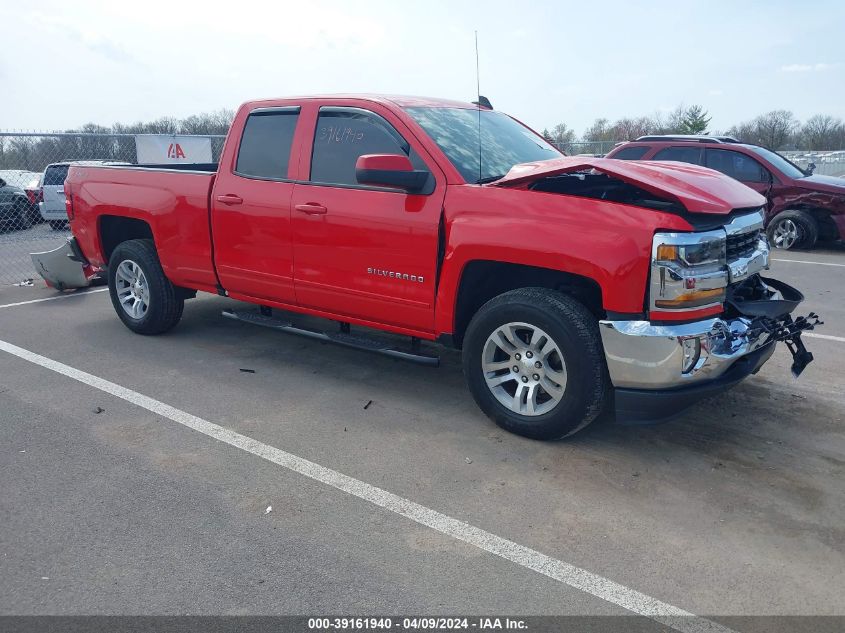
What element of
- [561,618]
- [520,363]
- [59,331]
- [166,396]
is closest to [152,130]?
[59,331]

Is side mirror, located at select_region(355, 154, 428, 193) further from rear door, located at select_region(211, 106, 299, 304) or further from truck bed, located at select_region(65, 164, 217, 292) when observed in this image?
truck bed, located at select_region(65, 164, 217, 292)

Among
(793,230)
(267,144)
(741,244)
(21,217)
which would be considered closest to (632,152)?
(793,230)

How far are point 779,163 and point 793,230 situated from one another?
3.77ft

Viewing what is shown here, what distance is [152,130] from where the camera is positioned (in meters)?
Result: 22.8

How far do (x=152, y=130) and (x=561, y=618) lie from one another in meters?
23.1

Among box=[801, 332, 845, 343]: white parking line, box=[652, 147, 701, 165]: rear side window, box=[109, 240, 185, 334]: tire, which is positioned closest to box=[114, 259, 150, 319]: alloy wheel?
box=[109, 240, 185, 334]: tire

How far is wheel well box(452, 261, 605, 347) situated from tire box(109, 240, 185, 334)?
308 centimetres

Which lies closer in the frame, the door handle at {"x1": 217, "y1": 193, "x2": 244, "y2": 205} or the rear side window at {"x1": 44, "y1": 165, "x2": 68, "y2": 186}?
the door handle at {"x1": 217, "y1": 193, "x2": 244, "y2": 205}

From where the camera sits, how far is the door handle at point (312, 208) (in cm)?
494

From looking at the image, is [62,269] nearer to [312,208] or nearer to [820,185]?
[312,208]

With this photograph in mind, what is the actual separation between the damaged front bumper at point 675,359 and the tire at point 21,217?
1666 cm

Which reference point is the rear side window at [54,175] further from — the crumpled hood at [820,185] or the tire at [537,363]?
the crumpled hood at [820,185]

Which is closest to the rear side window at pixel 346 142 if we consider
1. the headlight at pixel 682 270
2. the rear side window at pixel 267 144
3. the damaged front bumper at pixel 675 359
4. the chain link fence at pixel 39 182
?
the rear side window at pixel 267 144

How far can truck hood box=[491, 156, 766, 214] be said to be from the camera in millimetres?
3780
